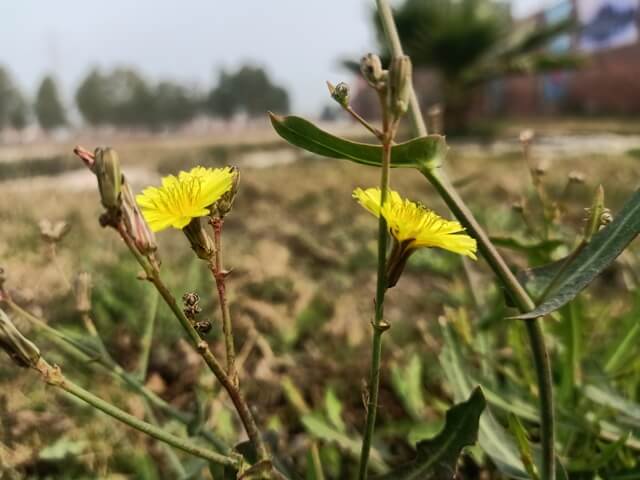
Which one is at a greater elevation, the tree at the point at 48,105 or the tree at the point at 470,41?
the tree at the point at 48,105

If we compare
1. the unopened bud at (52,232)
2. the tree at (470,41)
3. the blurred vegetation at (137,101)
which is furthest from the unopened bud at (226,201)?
the blurred vegetation at (137,101)

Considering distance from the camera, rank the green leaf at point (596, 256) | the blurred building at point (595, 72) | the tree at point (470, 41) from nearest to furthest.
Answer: the green leaf at point (596, 256) → the tree at point (470, 41) → the blurred building at point (595, 72)

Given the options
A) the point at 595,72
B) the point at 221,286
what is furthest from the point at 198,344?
the point at 595,72

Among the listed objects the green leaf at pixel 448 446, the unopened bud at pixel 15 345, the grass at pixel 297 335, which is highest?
the unopened bud at pixel 15 345

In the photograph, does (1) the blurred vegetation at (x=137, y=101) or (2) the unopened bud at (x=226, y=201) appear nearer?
(2) the unopened bud at (x=226, y=201)

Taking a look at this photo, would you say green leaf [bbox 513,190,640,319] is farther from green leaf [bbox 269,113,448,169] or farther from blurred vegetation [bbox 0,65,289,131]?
blurred vegetation [bbox 0,65,289,131]

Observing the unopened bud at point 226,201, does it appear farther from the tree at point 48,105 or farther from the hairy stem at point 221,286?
the tree at point 48,105
